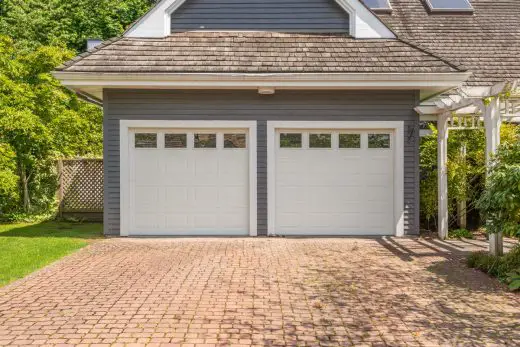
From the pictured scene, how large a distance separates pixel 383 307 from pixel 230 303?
1.63 metres

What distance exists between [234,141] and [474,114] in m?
4.70

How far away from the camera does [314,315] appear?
4.47 m

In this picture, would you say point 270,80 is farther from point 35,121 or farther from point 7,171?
point 7,171

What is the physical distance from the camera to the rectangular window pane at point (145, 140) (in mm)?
9141

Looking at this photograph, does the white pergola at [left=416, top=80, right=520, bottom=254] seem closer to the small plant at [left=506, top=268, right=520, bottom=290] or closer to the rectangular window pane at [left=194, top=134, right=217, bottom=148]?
→ the small plant at [left=506, top=268, right=520, bottom=290]

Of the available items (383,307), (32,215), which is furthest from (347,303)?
(32,215)

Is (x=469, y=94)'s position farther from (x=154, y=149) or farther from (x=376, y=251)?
(x=154, y=149)

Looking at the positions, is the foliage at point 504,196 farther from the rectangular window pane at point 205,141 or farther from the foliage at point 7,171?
the foliage at point 7,171

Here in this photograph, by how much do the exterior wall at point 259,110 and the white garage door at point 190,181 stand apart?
1.10 ft

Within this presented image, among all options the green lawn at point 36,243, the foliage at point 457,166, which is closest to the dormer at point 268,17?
the foliage at point 457,166

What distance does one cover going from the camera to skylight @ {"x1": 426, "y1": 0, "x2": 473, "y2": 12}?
1330 centimetres

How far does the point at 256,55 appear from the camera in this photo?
9133 millimetres

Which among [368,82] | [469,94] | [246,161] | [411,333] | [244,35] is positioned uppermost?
[244,35]

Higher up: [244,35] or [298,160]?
[244,35]
